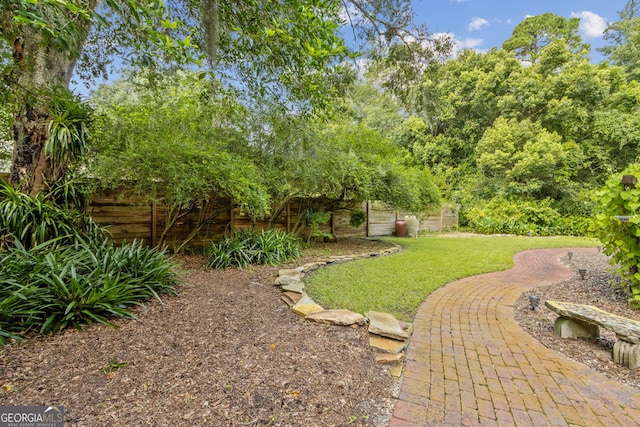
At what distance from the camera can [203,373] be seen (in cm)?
197

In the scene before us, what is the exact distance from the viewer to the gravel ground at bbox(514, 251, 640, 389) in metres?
2.37

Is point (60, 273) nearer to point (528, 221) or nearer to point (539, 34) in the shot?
point (528, 221)

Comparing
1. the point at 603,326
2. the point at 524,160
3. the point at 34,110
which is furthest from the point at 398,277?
the point at 524,160

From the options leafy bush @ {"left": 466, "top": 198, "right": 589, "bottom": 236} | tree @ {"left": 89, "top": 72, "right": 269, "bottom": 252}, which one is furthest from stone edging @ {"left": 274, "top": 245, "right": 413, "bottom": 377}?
leafy bush @ {"left": 466, "top": 198, "right": 589, "bottom": 236}

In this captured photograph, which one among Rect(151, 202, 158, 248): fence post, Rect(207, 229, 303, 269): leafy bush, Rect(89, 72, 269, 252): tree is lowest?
Rect(207, 229, 303, 269): leafy bush

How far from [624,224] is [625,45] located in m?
22.6

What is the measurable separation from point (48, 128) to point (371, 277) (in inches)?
189

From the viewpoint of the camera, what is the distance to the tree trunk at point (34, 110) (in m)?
3.08

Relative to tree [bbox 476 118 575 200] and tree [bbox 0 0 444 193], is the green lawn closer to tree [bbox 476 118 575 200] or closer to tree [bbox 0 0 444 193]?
tree [bbox 0 0 444 193]

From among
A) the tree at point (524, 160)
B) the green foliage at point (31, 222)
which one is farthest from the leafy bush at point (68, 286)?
the tree at point (524, 160)

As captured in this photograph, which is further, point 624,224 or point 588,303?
point 588,303

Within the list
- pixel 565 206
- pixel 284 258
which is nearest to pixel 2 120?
pixel 284 258

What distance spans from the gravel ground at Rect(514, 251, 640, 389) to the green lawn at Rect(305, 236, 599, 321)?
114cm

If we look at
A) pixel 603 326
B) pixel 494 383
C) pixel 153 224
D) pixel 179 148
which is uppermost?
pixel 179 148
